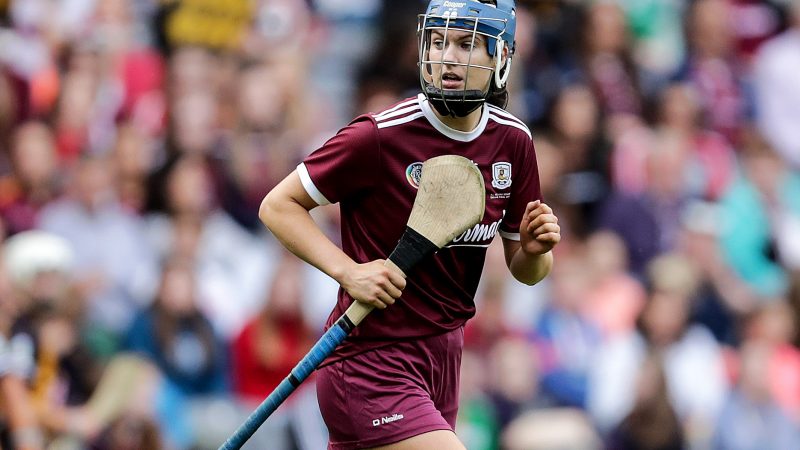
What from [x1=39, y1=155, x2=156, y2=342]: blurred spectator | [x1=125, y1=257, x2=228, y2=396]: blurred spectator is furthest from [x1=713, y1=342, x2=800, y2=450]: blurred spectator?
[x1=39, y1=155, x2=156, y2=342]: blurred spectator

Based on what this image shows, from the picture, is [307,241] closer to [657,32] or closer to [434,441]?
[434,441]

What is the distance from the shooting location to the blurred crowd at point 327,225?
870 centimetres

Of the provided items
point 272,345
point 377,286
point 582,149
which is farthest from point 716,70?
point 377,286

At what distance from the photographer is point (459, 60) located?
16.9ft

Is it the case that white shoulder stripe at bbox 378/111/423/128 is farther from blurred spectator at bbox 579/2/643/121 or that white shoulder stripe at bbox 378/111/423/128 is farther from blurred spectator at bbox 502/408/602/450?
blurred spectator at bbox 579/2/643/121

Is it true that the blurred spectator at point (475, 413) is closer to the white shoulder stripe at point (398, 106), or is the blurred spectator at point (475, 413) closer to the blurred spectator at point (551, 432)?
the blurred spectator at point (551, 432)

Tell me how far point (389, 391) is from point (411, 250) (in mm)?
498

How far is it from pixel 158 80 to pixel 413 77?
174 centimetres

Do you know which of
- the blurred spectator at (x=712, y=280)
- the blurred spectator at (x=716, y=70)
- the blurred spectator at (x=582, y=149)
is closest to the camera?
the blurred spectator at (x=712, y=280)

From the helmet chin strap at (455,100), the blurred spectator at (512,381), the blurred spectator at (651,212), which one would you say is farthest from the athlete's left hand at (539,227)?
the blurred spectator at (651,212)

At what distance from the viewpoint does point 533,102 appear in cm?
1061

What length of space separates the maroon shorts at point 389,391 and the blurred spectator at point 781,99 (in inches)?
265

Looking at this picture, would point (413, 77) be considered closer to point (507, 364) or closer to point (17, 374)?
point (507, 364)

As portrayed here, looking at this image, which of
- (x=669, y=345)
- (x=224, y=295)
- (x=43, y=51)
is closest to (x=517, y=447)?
(x=669, y=345)
